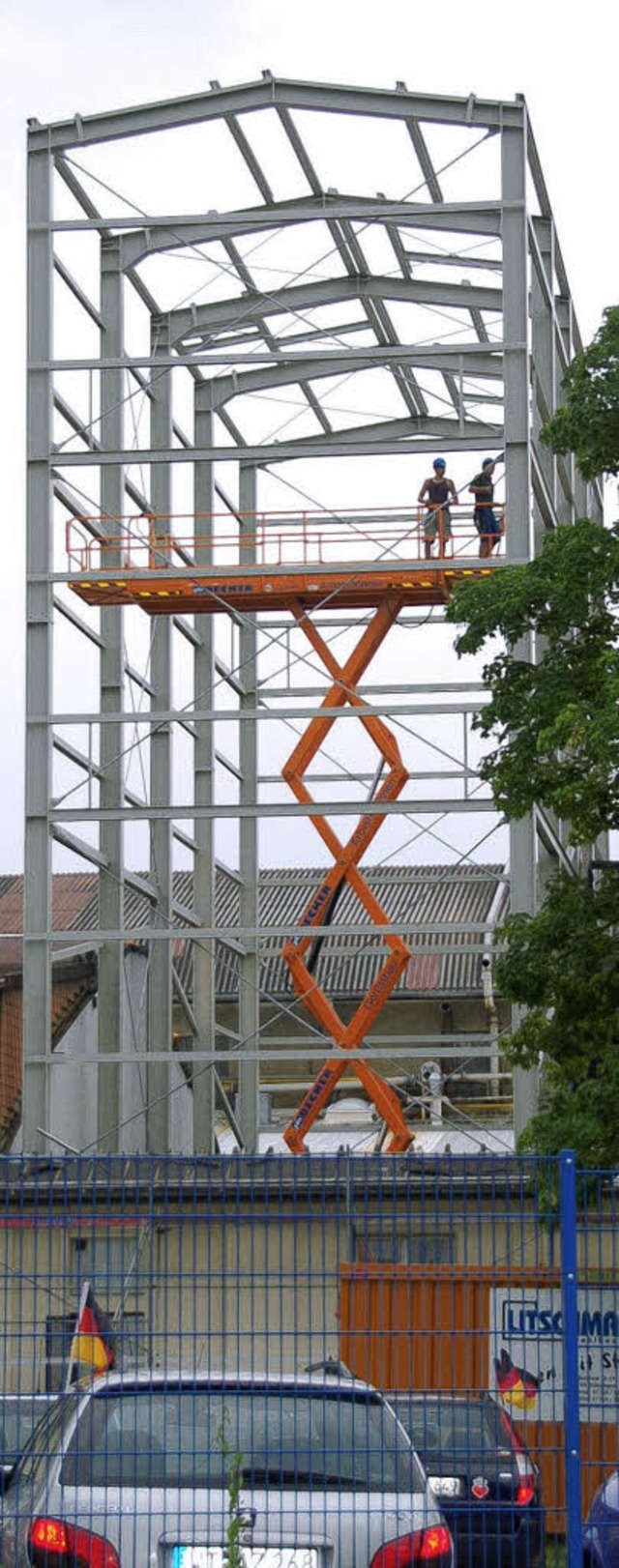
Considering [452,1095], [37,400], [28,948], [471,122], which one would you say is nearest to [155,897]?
[28,948]

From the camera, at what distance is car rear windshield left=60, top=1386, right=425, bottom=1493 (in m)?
10.3

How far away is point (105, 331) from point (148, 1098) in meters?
11.7

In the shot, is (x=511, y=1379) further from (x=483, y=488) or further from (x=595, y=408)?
(x=483, y=488)

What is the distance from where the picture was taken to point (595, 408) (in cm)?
2047

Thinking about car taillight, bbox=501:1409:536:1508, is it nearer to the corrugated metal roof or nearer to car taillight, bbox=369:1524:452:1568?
car taillight, bbox=369:1524:452:1568

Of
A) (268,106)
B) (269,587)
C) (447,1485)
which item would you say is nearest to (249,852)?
(269,587)

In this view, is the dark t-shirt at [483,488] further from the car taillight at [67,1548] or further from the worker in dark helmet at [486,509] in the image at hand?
the car taillight at [67,1548]

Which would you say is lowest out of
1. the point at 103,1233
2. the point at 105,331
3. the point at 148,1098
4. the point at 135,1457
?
the point at 135,1457

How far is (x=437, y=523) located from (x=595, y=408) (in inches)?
465

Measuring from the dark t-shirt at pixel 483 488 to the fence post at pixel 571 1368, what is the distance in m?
22.2

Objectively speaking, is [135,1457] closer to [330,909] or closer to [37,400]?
[37,400]

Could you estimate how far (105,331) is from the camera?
33.4 m

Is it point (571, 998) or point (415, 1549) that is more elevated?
point (571, 998)

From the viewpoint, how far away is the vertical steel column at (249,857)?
3756 cm
